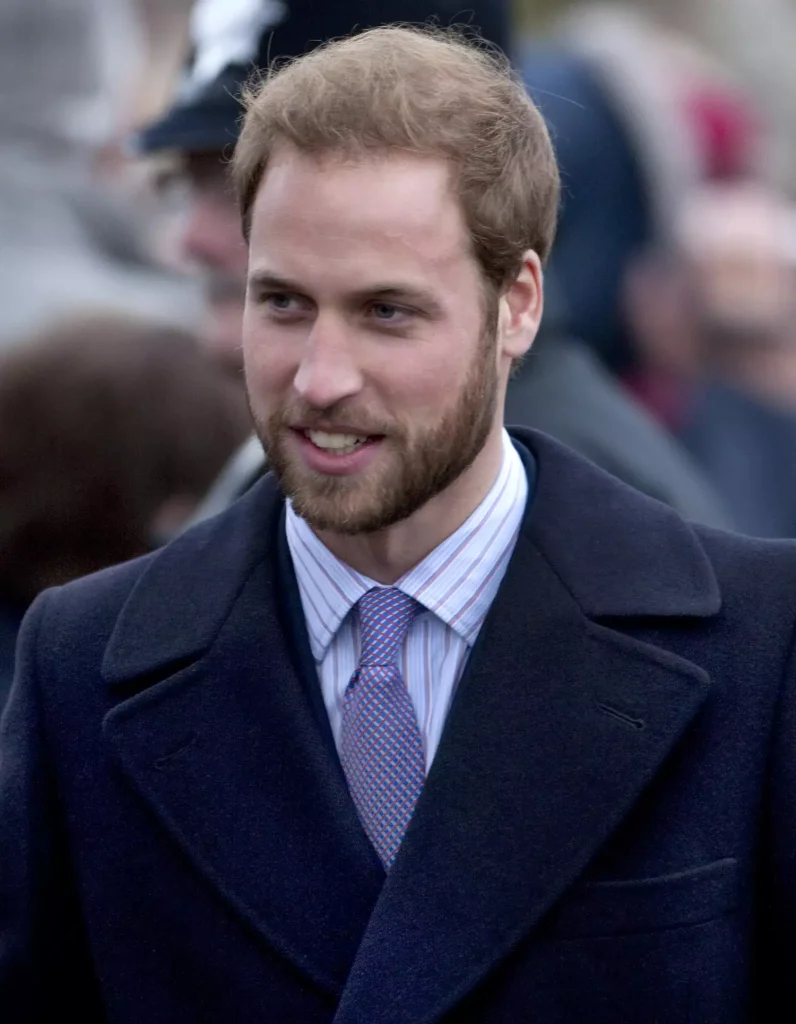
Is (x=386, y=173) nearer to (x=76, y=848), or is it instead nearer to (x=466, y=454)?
(x=466, y=454)

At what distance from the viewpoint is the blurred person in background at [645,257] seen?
18.3ft

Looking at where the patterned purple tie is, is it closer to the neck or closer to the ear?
the neck

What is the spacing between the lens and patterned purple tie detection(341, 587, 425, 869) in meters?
2.85

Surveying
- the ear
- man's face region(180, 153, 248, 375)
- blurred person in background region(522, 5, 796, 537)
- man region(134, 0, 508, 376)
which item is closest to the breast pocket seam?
the ear

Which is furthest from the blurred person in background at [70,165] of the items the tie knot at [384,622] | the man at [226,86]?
the tie knot at [384,622]

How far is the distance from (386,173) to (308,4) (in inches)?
53.8

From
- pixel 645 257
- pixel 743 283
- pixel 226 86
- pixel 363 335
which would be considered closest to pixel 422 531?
pixel 363 335

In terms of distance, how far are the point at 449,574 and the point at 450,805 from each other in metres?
0.33

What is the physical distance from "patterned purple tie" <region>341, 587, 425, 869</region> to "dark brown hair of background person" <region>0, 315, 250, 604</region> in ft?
4.66

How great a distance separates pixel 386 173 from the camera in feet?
8.69

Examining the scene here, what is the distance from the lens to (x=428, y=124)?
106 inches

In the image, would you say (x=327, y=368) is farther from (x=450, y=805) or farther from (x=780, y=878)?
(x=780, y=878)

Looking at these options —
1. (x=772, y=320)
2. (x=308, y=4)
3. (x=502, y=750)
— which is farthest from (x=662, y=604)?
(x=772, y=320)

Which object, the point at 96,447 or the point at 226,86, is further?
the point at 96,447
